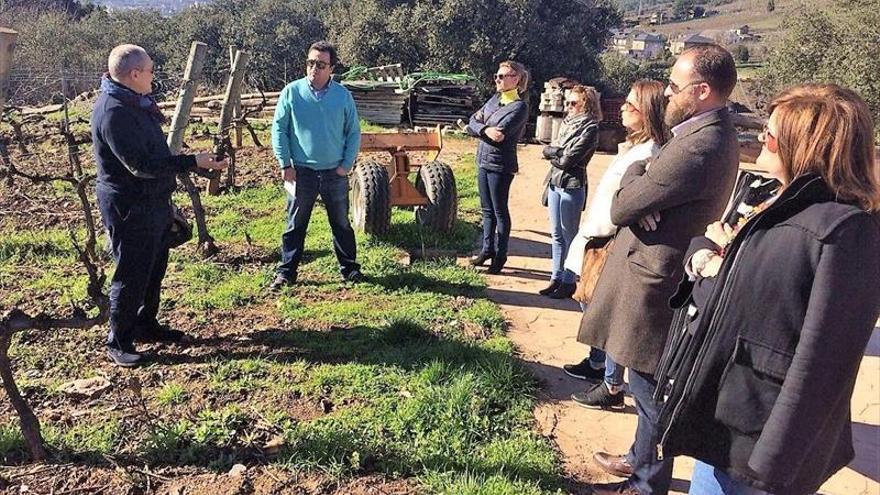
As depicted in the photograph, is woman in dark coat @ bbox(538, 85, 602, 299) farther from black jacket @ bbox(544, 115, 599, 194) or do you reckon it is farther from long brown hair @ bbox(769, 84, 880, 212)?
long brown hair @ bbox(769, 84, 880, 212)

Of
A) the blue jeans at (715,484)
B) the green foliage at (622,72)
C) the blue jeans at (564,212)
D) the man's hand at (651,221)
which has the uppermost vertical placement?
the green foliage at (622,72)

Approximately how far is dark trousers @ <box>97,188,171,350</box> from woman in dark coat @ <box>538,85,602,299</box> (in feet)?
8.83

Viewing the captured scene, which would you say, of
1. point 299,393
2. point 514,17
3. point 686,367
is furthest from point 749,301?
point 514,17

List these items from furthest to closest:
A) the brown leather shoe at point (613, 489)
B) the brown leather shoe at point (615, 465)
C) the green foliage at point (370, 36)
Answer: the green foliage at point (370, 36) → the brown leather shoe at point (615, 465) → the brown leather shoe at point (613, 489)

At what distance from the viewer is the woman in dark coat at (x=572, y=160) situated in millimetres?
4648

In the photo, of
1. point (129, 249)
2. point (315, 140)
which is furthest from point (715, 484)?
point (315, 140)

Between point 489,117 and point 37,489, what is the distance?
3889 millimetres

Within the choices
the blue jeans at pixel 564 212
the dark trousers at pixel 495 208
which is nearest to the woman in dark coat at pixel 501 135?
the dark trousers at pixel 495 208

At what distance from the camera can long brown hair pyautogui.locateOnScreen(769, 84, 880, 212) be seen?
1.67 meters

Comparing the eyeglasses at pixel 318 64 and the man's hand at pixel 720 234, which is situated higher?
the eyeglasses at pixel 318 64

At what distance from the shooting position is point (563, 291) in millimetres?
5418

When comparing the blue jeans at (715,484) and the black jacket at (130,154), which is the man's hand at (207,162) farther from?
the blue jeans at (715,484)

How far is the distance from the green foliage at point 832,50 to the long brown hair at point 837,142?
1561cm

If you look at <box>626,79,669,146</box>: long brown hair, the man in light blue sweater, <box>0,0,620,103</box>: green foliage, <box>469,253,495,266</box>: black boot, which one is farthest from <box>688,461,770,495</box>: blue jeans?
<box>0,0,620,103</box>: green foliage
